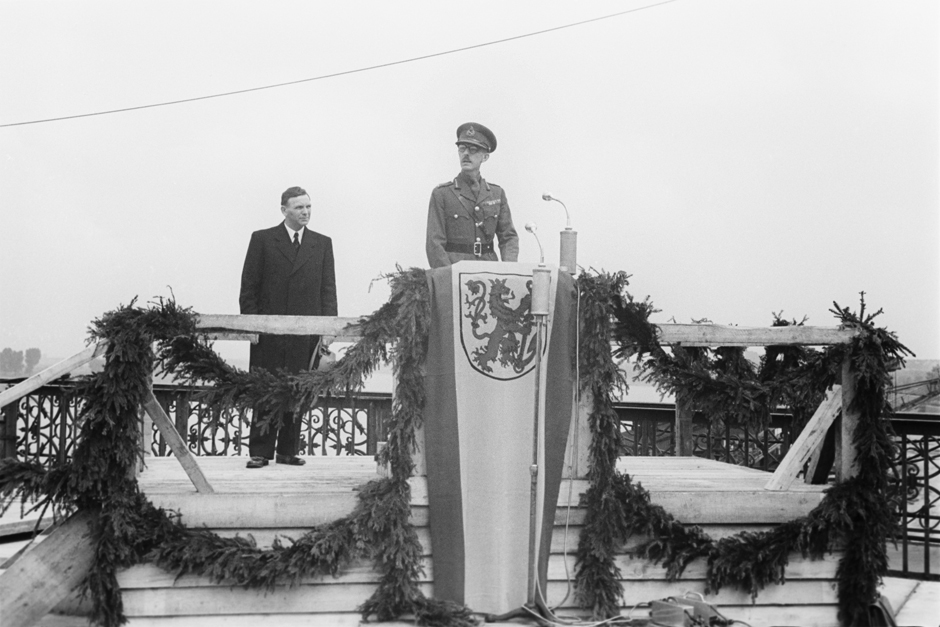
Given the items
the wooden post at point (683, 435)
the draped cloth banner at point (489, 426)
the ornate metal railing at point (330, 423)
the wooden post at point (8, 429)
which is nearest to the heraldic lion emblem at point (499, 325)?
the draped cloth banner at point (489, 426)

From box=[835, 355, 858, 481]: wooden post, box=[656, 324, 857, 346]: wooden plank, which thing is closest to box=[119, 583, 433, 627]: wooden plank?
box=[656, 324, 857, 346]: wooden plank

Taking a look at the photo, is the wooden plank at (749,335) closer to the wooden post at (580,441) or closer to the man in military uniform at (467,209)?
the wooden post at (580,441)

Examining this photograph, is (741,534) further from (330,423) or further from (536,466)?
(330,423)

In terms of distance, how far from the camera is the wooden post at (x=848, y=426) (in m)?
5.45

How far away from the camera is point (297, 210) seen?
6.76m

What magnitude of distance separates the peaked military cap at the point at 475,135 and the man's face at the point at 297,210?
121 centimetres

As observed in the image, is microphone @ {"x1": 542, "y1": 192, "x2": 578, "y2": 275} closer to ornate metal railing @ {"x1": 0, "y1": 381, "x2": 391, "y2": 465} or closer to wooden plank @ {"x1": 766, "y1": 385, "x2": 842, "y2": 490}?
wooden plank @ {"x1": 766, "y1": 385, "x2": 842, "y2": 490}

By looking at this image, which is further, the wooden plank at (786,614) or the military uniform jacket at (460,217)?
the military uniform jacket at (460,217)

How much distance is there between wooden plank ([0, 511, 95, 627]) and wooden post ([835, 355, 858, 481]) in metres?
4.12

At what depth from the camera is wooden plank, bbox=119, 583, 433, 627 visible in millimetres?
4910

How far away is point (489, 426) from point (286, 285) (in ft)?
7.77

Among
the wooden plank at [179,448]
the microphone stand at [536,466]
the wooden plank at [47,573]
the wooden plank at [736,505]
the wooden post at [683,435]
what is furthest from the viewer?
the wooden post at [683,435]

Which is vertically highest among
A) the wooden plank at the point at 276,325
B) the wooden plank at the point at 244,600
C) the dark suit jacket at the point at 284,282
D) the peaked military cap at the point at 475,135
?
the peaked military cap at the point at 475,135

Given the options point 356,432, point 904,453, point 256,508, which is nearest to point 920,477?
point 904,453
